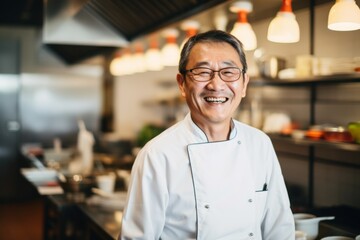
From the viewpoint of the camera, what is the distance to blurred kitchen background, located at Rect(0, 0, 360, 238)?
363cm

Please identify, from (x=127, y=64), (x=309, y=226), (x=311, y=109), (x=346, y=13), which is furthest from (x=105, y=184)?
(x=127, y=64)

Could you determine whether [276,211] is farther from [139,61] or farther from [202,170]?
[139,61]

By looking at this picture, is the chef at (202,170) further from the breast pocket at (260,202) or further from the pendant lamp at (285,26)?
the pendant lamp at (285,26)

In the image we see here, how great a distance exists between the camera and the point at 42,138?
845cm

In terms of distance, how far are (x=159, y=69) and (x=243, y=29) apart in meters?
2.90

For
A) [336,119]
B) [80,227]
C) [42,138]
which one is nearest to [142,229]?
[80,227]

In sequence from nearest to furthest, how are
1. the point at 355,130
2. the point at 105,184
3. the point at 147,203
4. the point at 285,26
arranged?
the point at 147,203 → the point at 285,26 → the point at 355,130 → the point at 105,184

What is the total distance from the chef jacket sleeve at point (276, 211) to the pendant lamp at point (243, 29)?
1.02m

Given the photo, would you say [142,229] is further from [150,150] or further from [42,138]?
[42,138]

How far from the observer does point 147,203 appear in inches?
71.7

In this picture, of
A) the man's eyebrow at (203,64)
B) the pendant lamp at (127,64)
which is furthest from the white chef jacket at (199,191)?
the pendant lamp at (127,64)

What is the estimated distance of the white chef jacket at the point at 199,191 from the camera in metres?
1.84

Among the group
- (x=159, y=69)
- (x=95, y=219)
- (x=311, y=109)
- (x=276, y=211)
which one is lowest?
(x=95, y=219)

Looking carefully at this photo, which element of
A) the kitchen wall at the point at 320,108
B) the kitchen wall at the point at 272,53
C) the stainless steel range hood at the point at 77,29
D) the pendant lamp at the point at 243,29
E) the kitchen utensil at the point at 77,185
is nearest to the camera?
the pendant lamp at the point at 243,29
